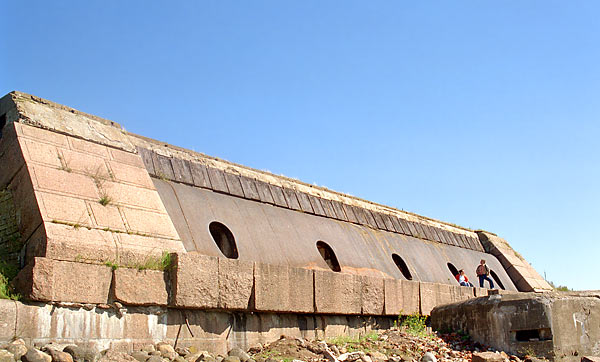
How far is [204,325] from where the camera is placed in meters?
7.37

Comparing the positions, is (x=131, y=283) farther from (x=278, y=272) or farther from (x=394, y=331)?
(x=394, y=331)

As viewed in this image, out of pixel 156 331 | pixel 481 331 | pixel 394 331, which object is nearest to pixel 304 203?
pixel 394 331

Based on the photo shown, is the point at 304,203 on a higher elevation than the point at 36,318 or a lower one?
higher

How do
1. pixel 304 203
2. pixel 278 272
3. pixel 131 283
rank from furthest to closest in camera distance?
pixel 304 203 → pixel 278 272 → pixel 131 283

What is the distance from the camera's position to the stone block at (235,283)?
7.47 m

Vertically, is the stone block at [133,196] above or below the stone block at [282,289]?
above

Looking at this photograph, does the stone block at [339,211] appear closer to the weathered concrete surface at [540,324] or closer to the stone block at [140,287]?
the weathered concrete surface at [540,324]

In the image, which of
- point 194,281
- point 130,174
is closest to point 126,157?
point 130,174

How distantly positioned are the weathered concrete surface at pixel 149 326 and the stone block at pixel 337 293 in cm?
21

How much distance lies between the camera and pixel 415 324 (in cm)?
1014

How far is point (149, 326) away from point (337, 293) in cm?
305

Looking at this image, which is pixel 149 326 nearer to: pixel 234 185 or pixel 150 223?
pixel 150 223

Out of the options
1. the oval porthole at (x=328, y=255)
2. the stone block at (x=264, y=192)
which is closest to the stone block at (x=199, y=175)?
the stone block at (x=264, y=192)

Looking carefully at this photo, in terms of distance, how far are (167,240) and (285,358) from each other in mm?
1900
